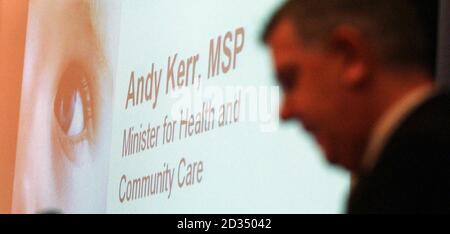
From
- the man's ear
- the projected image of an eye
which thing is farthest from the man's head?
the projected image of an eye

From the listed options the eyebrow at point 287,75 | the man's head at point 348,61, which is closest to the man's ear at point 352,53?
the man's head at point 348,61

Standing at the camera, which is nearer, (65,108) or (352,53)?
(352,53)

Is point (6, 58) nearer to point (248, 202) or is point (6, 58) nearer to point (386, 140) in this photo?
point (248, 202)

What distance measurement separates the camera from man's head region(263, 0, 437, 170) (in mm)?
1573

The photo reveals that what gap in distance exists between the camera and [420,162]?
1547 mm

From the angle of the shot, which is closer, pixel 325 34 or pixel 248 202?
pixel 325 34

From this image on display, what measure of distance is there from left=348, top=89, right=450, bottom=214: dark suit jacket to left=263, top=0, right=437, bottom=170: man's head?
57 mm

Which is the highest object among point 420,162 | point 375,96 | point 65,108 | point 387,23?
point 65,108

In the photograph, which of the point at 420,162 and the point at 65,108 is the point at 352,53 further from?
the point at 65,108

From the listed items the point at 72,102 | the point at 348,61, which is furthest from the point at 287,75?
the point at 72,102

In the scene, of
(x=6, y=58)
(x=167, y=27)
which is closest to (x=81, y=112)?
(x=167, y=27)

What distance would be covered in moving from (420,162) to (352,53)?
0.23 metres

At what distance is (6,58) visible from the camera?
2.90m

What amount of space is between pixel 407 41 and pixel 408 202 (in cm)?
28
